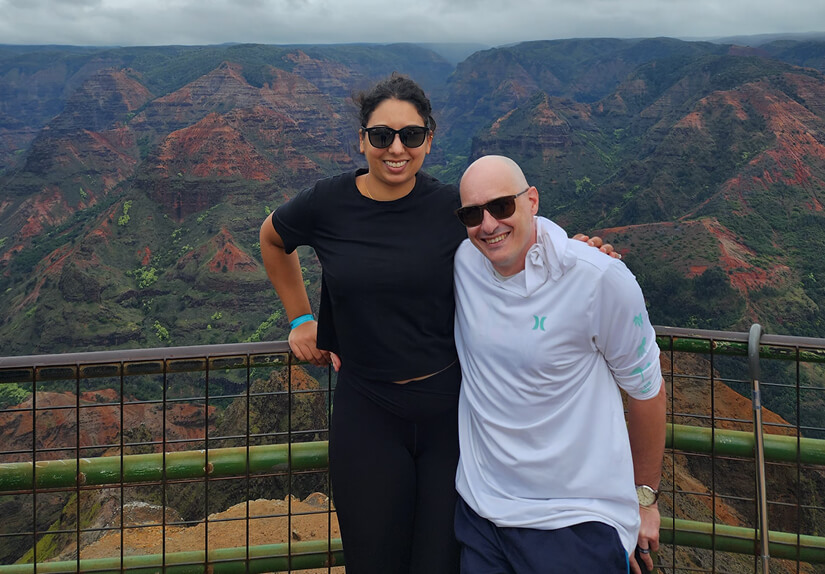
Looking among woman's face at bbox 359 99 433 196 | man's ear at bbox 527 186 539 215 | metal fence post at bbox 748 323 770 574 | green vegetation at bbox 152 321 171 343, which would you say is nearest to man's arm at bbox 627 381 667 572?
metal fence post at bbox 748 323 770 574

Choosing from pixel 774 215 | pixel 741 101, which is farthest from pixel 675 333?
pixel 741 101

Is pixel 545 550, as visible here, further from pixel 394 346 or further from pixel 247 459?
pixel 247 459

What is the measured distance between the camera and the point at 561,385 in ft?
6.83

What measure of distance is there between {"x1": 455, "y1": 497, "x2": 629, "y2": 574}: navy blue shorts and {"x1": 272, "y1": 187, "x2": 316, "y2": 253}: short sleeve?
1.19m

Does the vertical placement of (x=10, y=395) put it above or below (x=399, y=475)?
below

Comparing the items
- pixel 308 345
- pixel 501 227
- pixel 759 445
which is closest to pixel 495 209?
pixel 501 227

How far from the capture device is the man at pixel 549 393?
81.0 inches

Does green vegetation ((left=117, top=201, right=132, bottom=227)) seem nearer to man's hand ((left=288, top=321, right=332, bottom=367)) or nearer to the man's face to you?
man's hand ((left=288, top=321, right=332, bottom=367))

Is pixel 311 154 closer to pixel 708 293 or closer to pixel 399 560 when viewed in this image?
pixel 708 293

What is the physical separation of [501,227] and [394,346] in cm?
54

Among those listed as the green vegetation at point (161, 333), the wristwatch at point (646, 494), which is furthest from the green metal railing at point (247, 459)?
the green vegetation at point (161, 333)

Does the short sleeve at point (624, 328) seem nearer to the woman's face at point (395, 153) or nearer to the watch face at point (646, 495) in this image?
the watch face at point (646, 495)

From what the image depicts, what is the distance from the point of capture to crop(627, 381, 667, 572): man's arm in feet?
7.29

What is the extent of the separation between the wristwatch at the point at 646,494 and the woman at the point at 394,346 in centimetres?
59
